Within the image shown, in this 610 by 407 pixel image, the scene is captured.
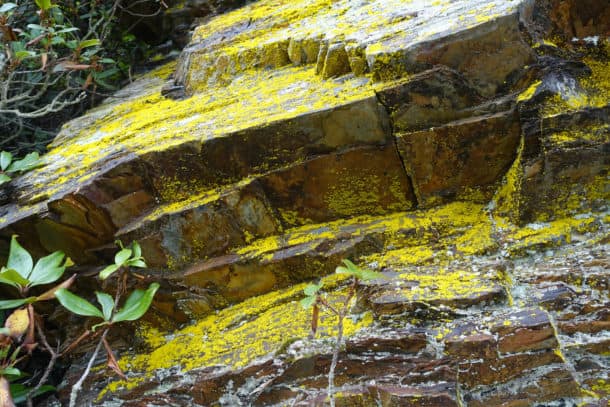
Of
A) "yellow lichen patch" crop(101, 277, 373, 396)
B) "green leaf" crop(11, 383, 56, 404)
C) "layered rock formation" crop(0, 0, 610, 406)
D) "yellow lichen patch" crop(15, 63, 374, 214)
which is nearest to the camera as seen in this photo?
"layered rock formation" crop(0, 0, 610, 406)

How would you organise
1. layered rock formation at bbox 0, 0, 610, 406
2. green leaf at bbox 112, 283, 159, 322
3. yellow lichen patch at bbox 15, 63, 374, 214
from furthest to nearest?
yellow lichen patch at bbox 15, 63, 374, 214
green leaf at bbox 112, 283, 159, 322
layered rock formation at bbox 0, 0, 610, 406

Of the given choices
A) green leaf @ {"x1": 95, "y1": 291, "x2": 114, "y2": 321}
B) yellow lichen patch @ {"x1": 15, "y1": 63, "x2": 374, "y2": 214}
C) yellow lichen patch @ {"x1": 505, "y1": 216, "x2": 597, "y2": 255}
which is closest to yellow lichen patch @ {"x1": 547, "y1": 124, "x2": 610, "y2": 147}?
yellow lichen patch @ {"x1": 505, "y1": 216, "x2": 597, "y2": 255}

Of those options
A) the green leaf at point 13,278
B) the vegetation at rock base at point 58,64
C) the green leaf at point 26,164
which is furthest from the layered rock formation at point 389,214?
the vegetation at rock base at point 58,64

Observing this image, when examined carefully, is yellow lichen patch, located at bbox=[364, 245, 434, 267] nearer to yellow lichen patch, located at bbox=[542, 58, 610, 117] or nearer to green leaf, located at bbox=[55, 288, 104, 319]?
yellow lichen patch, located at bbox=[542, 58, 610, 117]

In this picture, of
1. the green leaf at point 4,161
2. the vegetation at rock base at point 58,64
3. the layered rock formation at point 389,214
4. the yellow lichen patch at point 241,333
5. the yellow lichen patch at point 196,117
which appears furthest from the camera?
the vegetation at rock base at point 58,64

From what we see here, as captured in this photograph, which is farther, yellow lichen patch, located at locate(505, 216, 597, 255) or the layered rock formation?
yellow lichen patch, located at locate(505, 216, 597, 255)

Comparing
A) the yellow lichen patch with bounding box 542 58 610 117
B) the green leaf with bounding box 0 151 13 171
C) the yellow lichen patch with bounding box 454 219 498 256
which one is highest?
the green leaf with bounding box 0 151 13 171

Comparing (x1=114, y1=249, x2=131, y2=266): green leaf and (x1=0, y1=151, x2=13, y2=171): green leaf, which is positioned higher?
(x1=0, y1=151, x2=13, y2=171): green leaf

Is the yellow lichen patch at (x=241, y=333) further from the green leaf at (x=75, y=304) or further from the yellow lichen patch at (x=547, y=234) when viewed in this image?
the yellow lichen patch at (x=547, y=234)

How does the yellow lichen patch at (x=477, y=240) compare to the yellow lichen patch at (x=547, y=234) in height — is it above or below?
above
